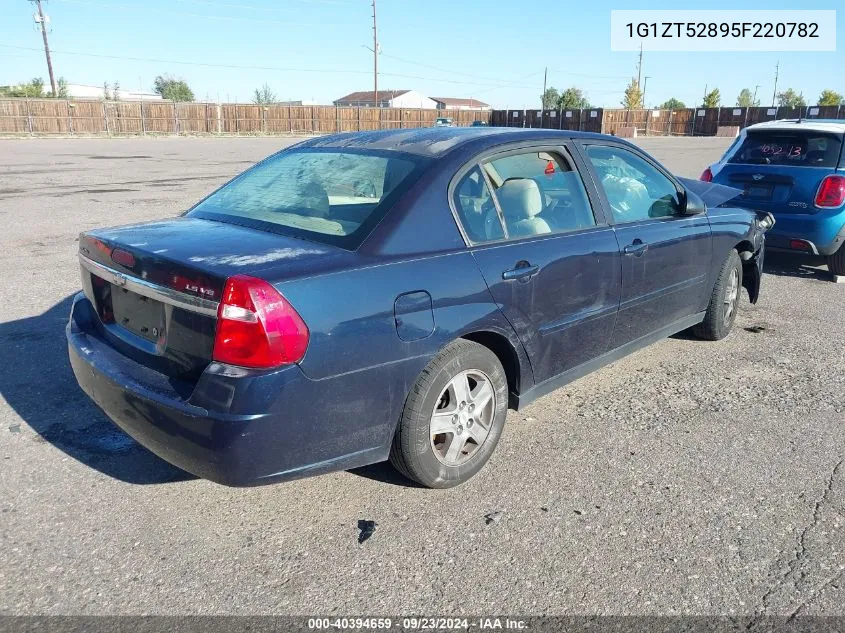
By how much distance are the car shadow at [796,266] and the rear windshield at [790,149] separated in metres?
1.02

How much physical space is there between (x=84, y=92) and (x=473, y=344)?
379 feet

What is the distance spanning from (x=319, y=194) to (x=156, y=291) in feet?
3.19

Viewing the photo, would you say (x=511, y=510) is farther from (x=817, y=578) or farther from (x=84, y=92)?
(x=84, y=92)

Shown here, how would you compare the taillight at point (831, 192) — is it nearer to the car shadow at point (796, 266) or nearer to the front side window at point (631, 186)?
the car shadow at point (796, 266)

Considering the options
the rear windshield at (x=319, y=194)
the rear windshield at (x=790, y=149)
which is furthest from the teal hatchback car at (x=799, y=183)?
the rear windshield at (x=319, y=194)

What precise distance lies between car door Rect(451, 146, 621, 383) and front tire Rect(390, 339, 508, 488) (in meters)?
0.30

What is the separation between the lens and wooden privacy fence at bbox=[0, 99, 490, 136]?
138ft

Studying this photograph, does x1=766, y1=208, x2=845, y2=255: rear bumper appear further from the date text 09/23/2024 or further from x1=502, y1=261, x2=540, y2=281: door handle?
the date text 09/23/2024

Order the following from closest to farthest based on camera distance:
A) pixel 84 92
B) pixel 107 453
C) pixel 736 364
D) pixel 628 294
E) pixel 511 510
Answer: pixel 511 510 < pixel 107 453 < pixel 628 294 < pixel 736 364 < pixel 84 92

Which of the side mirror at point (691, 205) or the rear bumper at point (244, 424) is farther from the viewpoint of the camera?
the side mirror at point (691, 205)

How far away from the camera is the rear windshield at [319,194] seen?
10.2ft

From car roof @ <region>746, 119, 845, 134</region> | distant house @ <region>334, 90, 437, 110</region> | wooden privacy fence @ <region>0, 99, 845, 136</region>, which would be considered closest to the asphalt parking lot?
car roof @ <region>746, 119, 845, 134</region>

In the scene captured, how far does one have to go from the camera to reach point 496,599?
99.0 inches

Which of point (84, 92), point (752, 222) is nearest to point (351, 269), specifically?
point (752, 222)
